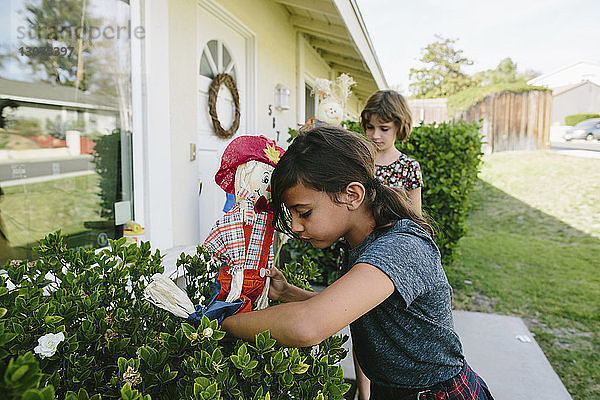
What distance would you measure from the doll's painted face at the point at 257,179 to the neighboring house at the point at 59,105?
4.07 feet

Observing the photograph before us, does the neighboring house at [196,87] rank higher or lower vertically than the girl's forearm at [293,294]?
higher

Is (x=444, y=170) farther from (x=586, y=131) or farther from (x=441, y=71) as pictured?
(x=441, y=71)

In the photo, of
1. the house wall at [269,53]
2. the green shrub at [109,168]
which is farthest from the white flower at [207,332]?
the house wall at [269,53]

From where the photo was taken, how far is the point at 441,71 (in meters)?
37.7

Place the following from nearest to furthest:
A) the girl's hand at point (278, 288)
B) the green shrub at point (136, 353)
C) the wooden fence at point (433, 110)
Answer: the green shrub at point (136, 353), the girl's hand at point (278, 288), the wooden fence at point (433, 110)

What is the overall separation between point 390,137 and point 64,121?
2.04 meters

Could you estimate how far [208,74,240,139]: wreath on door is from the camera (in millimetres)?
3615

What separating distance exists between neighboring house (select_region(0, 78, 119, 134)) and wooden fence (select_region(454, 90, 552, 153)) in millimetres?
13701

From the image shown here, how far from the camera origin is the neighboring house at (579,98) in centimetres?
3831

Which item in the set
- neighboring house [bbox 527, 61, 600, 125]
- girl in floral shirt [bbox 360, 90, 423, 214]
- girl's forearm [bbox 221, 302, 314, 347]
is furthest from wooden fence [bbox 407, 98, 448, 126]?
neighboring house [bbox 527, 61, 600, 125]

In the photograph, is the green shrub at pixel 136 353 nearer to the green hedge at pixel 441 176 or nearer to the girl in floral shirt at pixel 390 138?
the girl in floral shirt at pixel 390 138

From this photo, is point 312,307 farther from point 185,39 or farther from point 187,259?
point 185,39

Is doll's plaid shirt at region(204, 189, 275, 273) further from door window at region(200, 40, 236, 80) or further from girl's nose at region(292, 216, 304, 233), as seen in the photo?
door window at region(200, 40, 236, 80)

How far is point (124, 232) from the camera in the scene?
2562 mm
